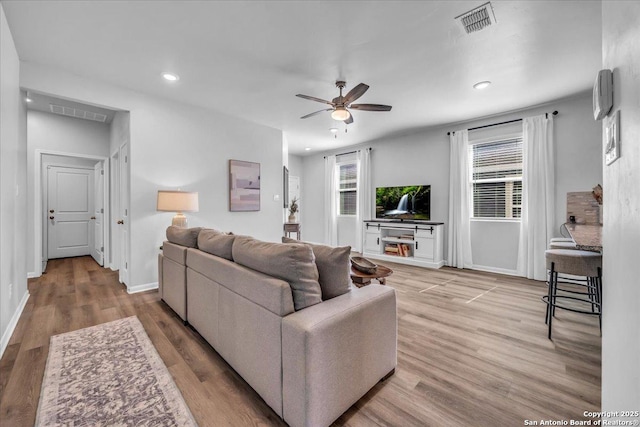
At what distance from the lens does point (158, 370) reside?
6.22 ft

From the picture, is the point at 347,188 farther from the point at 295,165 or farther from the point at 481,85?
the point at 481,85

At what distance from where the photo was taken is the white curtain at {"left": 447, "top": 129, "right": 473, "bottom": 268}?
4.84 metres

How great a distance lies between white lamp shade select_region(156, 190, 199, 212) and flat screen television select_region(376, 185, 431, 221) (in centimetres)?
384

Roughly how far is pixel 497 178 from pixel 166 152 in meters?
5.15

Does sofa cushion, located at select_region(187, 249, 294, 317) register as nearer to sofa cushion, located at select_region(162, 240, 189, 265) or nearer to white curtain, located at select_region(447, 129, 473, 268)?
sofa cushion, located at select_region(162, 240, 189, 265)

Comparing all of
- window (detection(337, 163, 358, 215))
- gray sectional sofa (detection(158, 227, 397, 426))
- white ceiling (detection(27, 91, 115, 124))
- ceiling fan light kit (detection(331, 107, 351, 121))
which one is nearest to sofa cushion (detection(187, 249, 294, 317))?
gray sectional sofa (detection(158, 227, 397, 426))

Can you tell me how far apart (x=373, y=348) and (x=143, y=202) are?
3477 millimetres

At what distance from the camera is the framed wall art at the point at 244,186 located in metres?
4.59

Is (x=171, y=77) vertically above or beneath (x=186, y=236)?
above

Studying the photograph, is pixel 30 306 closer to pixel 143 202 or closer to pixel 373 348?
pixel 143 202

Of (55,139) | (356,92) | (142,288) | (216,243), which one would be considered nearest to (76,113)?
(55,139)

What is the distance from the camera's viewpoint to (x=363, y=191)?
6.39m

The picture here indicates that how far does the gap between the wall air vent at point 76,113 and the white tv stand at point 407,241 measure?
516 cm

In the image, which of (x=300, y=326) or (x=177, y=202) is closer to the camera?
(x=300, y=326)
